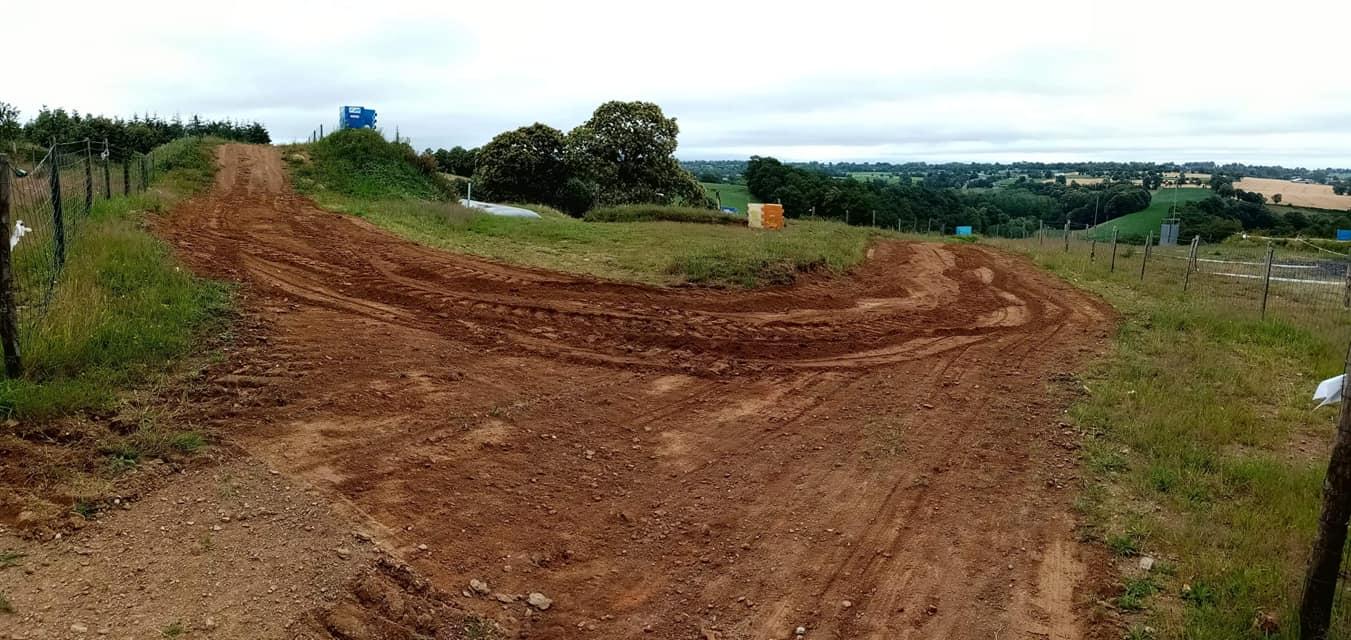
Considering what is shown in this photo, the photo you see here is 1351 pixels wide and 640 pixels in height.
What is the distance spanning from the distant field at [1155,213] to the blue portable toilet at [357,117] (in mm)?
32600

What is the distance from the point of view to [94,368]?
5.69 m

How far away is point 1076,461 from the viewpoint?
5879 millimetres

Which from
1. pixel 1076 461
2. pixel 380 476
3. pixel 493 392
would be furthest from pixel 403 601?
pixel 1076 461

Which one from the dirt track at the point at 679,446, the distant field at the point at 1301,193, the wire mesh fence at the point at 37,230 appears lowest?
the dirt track at the point at 679,446

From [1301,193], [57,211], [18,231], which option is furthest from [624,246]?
[1301,193]

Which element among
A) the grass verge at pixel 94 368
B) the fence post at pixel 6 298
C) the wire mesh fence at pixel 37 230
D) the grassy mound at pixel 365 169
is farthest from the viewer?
the grassy mound at pixel 365 169

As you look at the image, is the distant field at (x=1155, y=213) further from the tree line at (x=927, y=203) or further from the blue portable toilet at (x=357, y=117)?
Answer: the blue portable toilet at (x=357, y=117)

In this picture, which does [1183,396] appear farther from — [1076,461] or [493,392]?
[493,392]

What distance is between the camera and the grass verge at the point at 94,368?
426 centimetres

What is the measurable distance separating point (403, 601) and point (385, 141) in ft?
78.2

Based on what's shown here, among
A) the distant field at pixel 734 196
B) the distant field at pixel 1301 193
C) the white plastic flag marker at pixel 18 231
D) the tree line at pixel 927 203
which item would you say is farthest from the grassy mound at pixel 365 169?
the distant field at pixel 1301 193

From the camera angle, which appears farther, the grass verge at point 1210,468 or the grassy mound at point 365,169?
the grassy mound at point 365,169

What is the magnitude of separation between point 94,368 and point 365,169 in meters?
19.3

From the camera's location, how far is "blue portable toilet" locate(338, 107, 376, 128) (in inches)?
1121
